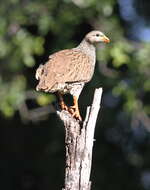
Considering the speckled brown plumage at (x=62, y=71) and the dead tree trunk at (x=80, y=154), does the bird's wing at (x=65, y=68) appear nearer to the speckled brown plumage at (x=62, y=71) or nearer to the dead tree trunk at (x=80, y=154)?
the speckled brown plumage at (x=62, y=71)

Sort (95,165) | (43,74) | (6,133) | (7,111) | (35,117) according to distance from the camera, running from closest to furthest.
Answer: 1. (43,74)
2. (7,111)
3. (35,117)
4. (95,165)
5. (6,133)

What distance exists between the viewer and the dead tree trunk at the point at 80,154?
7852 mm

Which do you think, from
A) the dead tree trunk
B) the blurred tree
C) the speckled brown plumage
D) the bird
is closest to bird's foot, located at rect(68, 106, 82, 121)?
the bird

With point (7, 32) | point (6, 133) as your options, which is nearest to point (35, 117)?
point (7, 32)

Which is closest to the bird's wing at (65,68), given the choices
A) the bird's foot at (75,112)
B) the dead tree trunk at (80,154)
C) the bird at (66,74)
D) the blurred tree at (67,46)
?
the bird at (66,74)

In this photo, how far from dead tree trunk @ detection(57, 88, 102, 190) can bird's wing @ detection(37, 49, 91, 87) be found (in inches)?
30.6

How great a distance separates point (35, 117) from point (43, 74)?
548cm

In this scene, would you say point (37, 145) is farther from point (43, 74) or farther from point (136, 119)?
point (43, 74)

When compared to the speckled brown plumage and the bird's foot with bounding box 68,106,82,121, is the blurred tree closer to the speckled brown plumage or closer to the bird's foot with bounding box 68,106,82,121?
the speckled brown plumage

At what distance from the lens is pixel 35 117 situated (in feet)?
46.8

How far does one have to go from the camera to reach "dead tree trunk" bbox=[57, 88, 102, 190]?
25.8ft

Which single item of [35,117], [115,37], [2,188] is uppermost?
[115,37]

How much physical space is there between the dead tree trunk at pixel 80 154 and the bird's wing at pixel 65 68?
2.55ft

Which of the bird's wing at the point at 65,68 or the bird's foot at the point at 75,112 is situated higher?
the bird's wing at the point at 65,68
